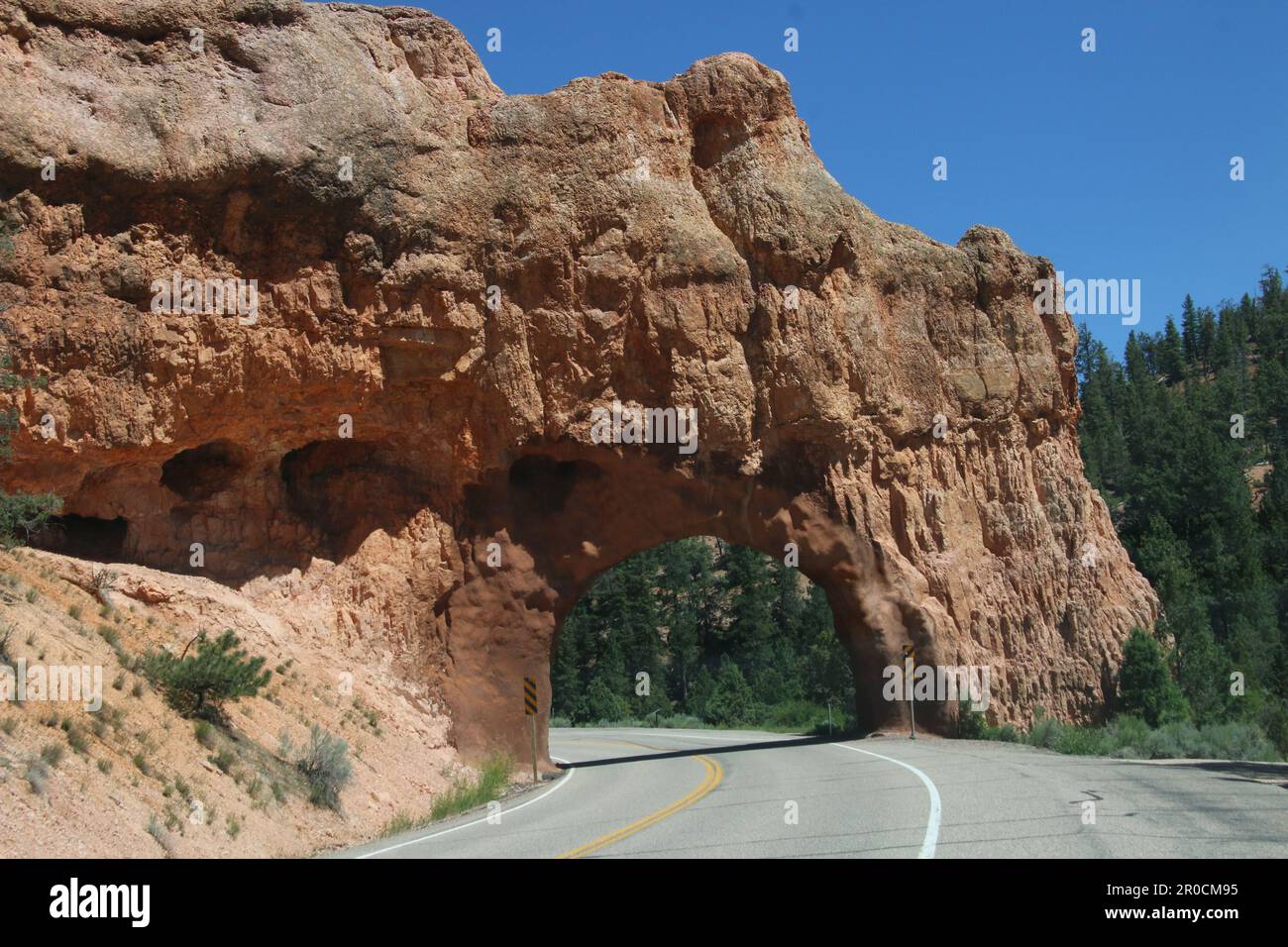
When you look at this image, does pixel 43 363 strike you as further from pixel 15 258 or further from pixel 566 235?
pixel 566 235

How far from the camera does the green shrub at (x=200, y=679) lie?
583 inches

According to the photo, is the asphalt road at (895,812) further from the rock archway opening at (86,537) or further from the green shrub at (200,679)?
the rock archway opening at (86,537)

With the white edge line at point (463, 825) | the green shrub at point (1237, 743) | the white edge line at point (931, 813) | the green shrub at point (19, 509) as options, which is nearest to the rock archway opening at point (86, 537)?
the green shrub at point (19, 509)

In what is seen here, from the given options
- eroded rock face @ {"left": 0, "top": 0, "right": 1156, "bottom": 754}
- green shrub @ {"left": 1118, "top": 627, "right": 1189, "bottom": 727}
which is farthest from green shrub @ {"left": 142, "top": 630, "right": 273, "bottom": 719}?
green shrub @ {"left": 1118, "top": 627, "right": 1189, "bottom": 727}

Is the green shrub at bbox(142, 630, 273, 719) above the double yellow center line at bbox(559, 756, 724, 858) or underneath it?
above

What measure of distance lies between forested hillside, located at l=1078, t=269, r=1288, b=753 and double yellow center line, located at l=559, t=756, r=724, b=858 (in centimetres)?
1010

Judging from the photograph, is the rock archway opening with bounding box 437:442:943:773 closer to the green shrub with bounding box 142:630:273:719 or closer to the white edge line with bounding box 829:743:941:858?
the white edge line with bounding box 829:743:941:858

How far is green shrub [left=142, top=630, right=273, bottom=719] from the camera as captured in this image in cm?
1482

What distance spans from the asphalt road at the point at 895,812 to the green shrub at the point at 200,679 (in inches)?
136

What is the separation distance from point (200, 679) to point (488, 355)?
10387 millimetres

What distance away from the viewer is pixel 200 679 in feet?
48.9

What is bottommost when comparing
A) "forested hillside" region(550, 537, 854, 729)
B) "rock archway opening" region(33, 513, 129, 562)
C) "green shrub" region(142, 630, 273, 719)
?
"forested hillside" region(550, 537, 854, 729)

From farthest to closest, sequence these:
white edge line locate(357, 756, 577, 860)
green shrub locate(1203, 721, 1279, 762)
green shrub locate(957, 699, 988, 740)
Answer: green shrub locate(957, 699, 988, 740) < green shrub locate(1203, 721, 1279, 762) < white edge line locate(357, 756, 577, 860)

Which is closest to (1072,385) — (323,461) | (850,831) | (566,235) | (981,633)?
(981,633)
